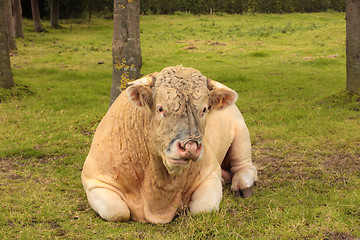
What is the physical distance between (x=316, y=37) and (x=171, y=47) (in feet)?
26.7

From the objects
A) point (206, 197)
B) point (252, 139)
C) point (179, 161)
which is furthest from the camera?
point (252, 139)

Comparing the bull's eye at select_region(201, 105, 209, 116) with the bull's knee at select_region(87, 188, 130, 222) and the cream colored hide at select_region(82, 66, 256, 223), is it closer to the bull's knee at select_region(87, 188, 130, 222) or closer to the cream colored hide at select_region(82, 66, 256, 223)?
the cream colored hide at select_region(82, 66, 256, 223)

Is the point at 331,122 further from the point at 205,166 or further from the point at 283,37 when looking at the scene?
the point at 283,37

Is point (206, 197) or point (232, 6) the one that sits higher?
point (232, 6)

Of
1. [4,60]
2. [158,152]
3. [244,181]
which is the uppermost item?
[4,60]

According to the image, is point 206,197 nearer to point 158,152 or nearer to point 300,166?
point 158,152

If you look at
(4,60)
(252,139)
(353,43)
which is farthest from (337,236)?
(4,60)

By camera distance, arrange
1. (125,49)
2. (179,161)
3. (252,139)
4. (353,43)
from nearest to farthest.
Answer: (179,161) < (252,139) < (125,49) < (353,43)

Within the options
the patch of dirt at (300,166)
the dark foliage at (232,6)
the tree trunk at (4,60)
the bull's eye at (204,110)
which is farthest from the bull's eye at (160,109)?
the dark foliage at (232,6)

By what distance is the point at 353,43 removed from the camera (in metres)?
10.0

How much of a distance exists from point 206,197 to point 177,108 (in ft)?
4.32

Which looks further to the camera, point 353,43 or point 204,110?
point 353,43

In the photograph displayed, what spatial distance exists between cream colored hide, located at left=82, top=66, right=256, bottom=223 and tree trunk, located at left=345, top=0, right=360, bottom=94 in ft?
19.8

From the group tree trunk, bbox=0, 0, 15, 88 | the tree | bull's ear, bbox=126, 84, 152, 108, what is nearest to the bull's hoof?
bull's ear, bbox=126, 84, 152, 108
